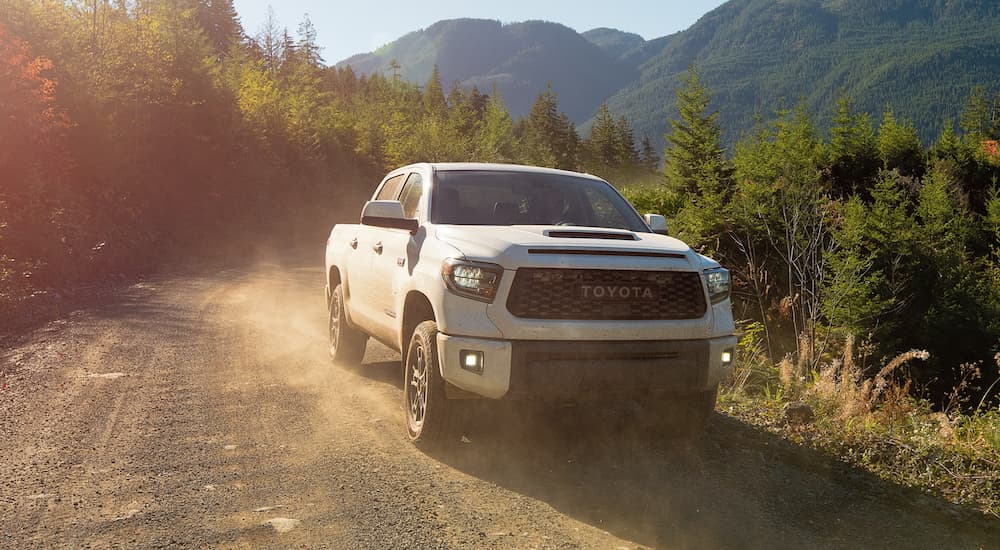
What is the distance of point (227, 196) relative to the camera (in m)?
36.6

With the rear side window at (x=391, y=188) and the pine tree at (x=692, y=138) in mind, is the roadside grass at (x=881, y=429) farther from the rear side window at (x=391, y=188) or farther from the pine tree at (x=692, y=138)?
the pine tree at (x=692, y=138)

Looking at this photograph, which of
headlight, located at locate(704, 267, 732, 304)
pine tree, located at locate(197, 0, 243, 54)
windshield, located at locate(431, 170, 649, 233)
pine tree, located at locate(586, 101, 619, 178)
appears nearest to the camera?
headlight, located at locate(704, 267, 732, 304)

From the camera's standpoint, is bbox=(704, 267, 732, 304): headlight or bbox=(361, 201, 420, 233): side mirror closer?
bbox=(704, 267, 732, 304): headlight

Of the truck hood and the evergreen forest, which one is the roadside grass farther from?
the truck hood

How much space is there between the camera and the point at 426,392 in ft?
15.9

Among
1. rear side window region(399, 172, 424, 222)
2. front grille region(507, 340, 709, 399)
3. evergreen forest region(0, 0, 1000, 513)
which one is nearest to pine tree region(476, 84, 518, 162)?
evergreen forest region(0, 0, 1000, 513)

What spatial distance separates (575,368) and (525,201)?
191cm

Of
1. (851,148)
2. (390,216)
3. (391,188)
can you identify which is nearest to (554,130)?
(851,148)

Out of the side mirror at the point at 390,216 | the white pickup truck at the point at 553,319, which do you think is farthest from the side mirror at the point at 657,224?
the side mirror at the point at 390,216

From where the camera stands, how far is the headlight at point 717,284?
4832 millimetres

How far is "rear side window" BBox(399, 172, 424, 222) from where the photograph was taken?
6031 millimetres

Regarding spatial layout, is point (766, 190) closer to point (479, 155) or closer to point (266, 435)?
point (266, 435)

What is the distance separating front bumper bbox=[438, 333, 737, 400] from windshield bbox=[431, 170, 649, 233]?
1381 mm

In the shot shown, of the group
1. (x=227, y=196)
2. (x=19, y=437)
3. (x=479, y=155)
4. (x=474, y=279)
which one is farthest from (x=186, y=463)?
(x=479, y=155)
